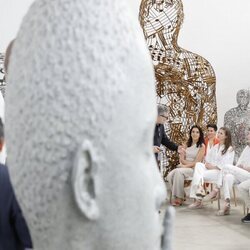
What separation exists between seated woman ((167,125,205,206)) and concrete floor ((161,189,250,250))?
202 mm

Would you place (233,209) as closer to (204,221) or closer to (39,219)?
(204,221)

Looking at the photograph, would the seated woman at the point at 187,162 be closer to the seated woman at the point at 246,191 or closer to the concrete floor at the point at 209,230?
the concrete floor at the point at 209,230

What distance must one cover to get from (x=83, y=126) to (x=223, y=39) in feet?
28.5

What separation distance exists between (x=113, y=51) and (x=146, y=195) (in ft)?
0.83

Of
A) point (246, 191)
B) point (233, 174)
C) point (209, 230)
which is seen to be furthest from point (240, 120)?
point (209, 230)

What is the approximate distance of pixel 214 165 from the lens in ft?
19.8

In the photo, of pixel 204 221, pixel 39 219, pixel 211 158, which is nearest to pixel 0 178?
pixel 39 219

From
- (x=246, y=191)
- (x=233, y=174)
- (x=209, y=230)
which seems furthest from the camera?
(x=233, y=174)

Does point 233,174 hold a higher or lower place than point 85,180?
lower

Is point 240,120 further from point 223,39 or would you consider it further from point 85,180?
point 85,180

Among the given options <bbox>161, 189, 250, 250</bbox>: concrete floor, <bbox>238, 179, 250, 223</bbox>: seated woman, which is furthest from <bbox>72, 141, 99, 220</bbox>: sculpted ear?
<bbox>238, 179, 250, 223</bbox>: seated woman

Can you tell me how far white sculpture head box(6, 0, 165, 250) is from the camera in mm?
837

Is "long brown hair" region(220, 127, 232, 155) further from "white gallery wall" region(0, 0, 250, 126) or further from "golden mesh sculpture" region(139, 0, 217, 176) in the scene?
"white gallery wall" region(0, 0, 250, 126)

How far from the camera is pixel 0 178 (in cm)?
137
